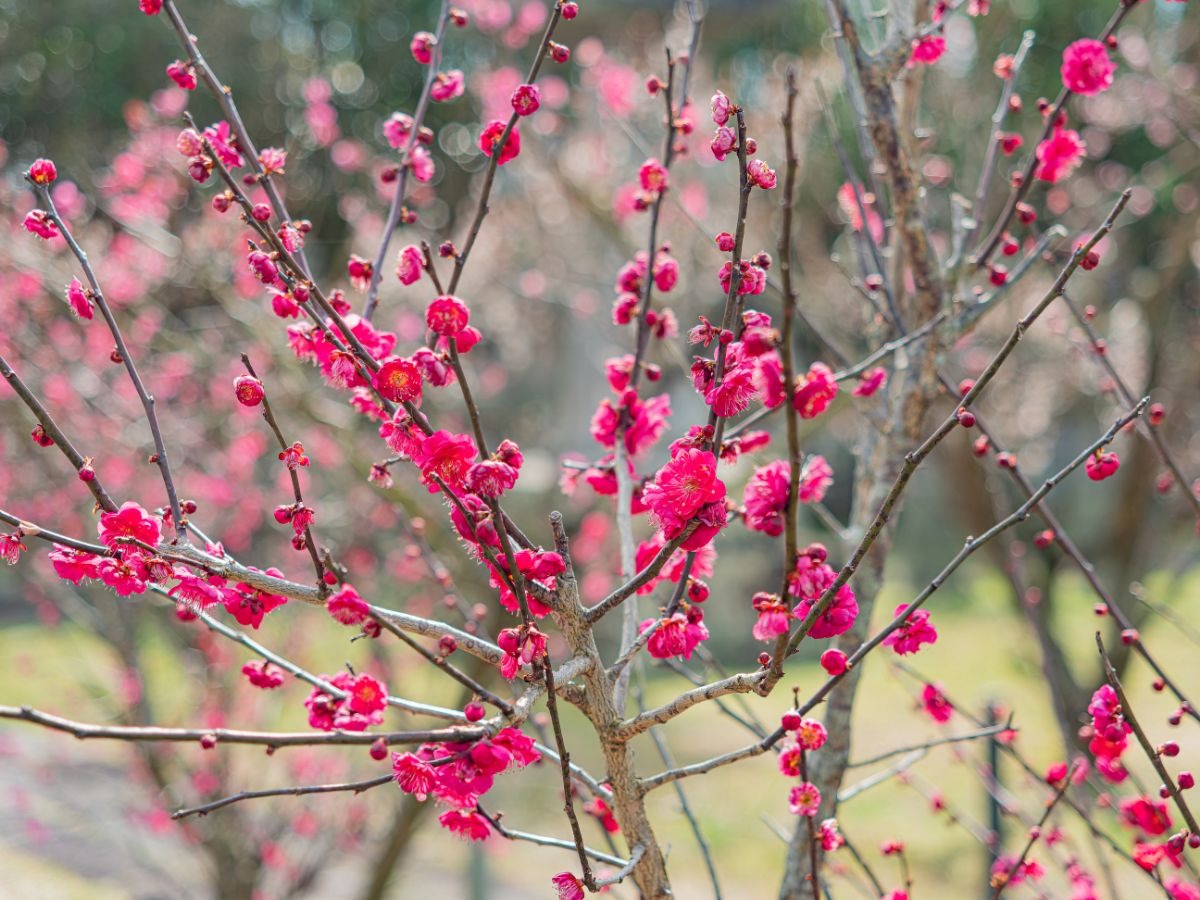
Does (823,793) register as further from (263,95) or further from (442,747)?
(263,95)

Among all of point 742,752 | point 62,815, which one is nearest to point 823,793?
point 742,752

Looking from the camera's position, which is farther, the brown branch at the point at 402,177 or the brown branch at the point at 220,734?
the brown branch at the point at 402,177

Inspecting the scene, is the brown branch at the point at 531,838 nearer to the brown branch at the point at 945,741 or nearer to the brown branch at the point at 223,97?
the brown branch at the point at 945,741

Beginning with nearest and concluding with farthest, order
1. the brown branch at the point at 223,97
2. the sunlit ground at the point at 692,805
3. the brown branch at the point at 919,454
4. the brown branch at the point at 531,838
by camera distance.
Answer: the brown branch at the point at 919,454, the brown branch at the point at 531,838, the brown branch at the point at 223,97, the sunlit ground at the point at 692,805

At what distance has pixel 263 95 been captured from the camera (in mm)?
10578

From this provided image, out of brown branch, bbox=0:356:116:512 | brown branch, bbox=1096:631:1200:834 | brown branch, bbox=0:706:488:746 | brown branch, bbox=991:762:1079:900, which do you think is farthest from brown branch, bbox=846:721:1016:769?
brown branch, bbox=0:356:116:512

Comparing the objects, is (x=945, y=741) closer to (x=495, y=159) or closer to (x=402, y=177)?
(x=495, y=159)

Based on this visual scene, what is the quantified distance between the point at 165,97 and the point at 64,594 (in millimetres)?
2086

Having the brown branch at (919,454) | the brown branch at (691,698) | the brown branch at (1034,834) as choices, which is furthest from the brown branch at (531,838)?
the brown branch at (1034,834)

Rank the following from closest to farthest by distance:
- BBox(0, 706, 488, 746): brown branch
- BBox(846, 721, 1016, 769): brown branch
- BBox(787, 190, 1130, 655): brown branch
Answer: BBox(0, 706, 488, 746): brown branch, BBox(787, 190, 1130, 655): brown branch, BBox(846, 721, 1016, 769): brown branch

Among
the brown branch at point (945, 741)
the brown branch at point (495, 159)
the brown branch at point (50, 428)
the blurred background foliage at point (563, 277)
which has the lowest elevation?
the brown branch at point (945, 741)

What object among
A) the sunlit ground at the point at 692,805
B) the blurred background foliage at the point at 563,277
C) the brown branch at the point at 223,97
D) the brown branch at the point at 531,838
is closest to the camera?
the brown branch at the point at 531,838

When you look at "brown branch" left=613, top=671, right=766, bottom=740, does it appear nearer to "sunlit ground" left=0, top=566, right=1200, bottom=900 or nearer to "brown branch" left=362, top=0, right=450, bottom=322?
"brown branch" left=362, top=0, right=450, bottom=322

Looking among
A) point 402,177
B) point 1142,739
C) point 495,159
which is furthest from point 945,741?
point 402,177
